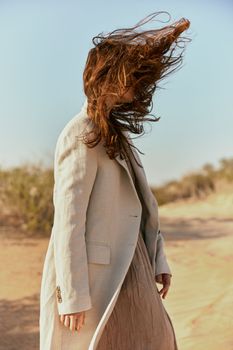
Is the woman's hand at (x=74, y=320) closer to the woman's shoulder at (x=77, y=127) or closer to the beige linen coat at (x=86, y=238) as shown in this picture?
the beige linen coat at (x=86, y=238)

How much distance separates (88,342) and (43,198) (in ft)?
22.6

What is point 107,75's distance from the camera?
2.54 m

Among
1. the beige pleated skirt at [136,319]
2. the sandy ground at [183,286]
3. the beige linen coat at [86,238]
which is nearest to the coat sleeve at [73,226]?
the beige linen coat at [86,238]

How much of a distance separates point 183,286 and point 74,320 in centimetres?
406

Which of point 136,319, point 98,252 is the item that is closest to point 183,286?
point 136,319

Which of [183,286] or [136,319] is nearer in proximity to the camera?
[136,319]

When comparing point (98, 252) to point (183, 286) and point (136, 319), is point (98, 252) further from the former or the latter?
point (183, 286)

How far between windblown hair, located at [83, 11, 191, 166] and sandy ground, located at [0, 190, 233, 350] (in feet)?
7.18

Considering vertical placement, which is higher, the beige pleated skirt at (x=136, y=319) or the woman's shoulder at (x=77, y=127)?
the woman's shoulder at (x=77, y=127)

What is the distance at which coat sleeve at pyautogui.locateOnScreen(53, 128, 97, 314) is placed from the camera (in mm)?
2467

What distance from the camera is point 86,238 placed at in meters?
2.53

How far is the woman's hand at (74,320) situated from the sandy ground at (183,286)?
2.03m

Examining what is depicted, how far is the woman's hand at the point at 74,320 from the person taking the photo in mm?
2498

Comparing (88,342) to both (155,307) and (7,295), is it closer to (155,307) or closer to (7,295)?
(155,307)
